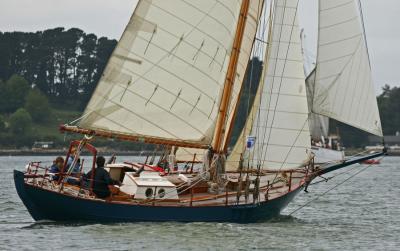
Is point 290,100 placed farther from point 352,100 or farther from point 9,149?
point 9,149

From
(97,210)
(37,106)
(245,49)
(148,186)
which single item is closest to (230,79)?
(245,49)

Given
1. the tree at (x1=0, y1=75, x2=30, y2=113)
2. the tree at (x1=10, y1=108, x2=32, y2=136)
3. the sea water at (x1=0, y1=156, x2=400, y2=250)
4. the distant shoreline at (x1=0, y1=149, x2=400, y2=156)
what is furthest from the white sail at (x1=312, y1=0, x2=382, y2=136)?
the tree at (x1=0, y1=75, x2=30, y2=113)

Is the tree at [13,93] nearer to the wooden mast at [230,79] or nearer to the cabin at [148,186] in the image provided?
the wooden mast at [230,79]

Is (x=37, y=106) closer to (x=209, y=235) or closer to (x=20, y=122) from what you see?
(x=20, y=122)

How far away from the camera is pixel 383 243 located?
36219 millimetres

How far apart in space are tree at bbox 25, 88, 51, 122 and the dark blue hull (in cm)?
15004

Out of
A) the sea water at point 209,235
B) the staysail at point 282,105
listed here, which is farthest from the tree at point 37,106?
the staysail at point 282,105

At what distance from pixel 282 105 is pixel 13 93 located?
156362 millimetres

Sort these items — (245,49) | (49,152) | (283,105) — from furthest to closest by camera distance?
(49,152), (245,49), (283,105)

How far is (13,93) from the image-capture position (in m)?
194

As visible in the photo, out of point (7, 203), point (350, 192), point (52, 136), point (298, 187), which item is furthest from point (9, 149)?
point (298, 187)

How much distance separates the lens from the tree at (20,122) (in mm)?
181250

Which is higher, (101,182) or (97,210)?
(101,182)

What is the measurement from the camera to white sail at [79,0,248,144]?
3881cm
